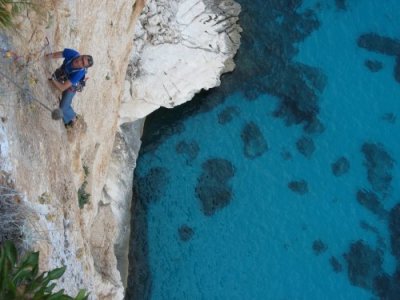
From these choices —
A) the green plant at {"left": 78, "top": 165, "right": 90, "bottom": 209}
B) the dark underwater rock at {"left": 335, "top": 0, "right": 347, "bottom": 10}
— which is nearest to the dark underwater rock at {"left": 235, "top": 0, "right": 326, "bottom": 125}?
the dark underwater rock at {"left": 335, "top": 0, "right": 347, "bottom": 10}

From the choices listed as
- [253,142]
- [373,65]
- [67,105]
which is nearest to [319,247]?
[253,142]

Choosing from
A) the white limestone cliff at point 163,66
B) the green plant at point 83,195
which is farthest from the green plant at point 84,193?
the white limestone cliff at point 163,66

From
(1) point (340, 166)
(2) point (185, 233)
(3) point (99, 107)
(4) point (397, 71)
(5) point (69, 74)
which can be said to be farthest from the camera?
(4) point (397, 71)

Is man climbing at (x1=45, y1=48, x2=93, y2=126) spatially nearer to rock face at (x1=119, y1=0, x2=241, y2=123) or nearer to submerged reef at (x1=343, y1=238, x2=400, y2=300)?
rock face at (x1=119, y1=0, x2=241, y2=123)

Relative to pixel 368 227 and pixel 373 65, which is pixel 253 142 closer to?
pixel 368 227

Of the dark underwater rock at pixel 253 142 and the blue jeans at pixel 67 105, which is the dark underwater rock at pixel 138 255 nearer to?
the dark underwater rock at pixel 253 142
